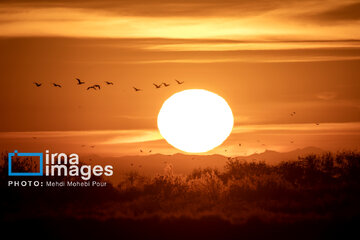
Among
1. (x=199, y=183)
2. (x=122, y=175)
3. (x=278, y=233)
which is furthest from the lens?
(x=122, y=175)

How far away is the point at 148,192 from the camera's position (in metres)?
72.2

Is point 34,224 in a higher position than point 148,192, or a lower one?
lower

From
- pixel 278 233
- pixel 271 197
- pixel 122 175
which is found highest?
pixel 122 175

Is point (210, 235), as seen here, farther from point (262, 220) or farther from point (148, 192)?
point (148, 192)

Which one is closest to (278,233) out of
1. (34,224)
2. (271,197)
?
(34,224)

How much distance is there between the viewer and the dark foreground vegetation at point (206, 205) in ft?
137

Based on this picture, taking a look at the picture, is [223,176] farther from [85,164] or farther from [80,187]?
[80,187]

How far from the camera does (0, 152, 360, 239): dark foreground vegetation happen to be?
4175cm

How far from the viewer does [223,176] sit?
8631 cm

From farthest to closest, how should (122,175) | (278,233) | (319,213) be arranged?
(122,175) < (319,213) < (278,233)

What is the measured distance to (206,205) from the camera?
55625mm

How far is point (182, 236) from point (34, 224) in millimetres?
8665

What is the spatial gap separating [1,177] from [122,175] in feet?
55.0

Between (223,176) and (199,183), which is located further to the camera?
(223,176)
